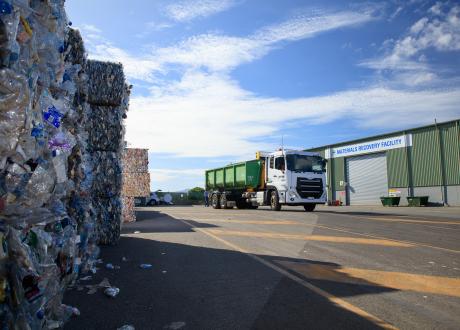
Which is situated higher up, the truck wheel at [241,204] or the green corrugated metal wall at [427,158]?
the green corrugated metal wall at [427,158]

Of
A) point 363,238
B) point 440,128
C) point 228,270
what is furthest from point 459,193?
point 228,270

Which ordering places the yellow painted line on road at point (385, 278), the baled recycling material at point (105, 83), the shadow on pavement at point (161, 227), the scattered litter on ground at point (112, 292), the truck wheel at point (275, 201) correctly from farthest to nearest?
the truck wheel at point (275, 201) < the shadow on pavement at point (161, 227) < the baled recycling material at point (105, 83) < the yellow painted line on road at point (385, 278) < the scattered litter on ground at point (112, 292)

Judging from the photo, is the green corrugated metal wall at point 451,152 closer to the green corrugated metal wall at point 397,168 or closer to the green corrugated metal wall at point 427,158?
the green corrugated metal wall at point 427,158

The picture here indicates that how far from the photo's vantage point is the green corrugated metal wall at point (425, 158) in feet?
105

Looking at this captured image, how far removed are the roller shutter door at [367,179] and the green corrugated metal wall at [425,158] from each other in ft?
11.0

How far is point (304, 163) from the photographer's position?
21.6 meters

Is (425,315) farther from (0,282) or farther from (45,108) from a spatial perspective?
(45,108)

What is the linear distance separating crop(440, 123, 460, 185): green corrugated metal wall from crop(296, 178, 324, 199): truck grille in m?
15.2

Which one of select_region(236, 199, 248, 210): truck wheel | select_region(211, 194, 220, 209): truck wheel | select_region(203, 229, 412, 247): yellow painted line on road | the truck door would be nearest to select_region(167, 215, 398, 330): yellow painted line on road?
select_region(203, 229, 412, 247): yellow painted line on road

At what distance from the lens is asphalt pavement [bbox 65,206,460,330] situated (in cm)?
388

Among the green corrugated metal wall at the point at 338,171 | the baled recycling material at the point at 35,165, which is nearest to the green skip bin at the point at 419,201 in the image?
the green corrugated metal wall at the point at 338,171

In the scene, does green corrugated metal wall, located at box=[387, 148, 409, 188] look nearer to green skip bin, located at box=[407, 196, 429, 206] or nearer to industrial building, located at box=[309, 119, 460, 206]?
industrial building, located at box=[309, 119, 460, 206]

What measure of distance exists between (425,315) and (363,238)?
5.90 m

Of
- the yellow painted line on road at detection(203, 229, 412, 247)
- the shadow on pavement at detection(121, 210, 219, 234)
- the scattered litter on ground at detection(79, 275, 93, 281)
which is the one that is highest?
the yellow painted line on road at detection(203, 229, 412, 247)
